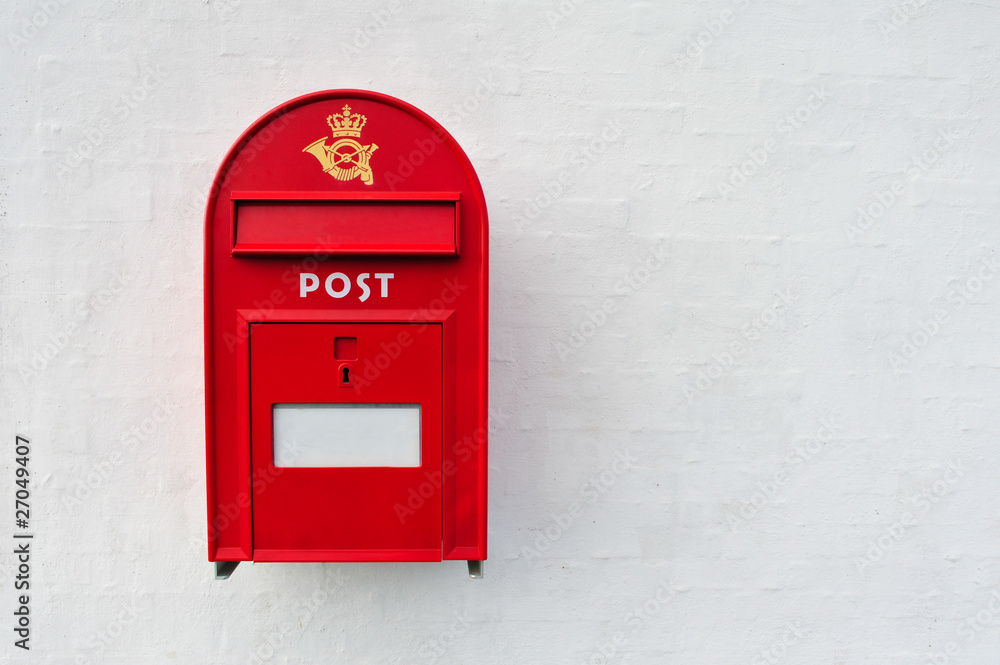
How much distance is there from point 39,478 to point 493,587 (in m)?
1.39

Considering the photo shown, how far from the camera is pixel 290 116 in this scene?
5.04 ft

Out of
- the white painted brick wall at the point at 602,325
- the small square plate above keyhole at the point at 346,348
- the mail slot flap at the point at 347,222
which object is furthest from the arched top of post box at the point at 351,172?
the white painted brick wall at the point at 602,325

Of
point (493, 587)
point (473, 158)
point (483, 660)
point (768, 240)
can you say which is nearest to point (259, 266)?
point (473, 158)

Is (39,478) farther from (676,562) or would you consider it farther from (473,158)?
(676,562)

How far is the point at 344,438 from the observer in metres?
1.51

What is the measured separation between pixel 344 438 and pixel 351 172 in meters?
0.64

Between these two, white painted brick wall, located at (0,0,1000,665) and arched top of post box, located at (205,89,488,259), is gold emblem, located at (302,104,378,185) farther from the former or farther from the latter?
white painted brick wall, located at (0,0,1000,665)

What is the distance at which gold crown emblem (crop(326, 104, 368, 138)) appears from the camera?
60.1 inches

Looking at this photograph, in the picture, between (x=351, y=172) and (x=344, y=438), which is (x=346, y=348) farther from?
(x=351, y=172)

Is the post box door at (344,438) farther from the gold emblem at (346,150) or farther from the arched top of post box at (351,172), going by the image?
the gold emblem at (346,150)

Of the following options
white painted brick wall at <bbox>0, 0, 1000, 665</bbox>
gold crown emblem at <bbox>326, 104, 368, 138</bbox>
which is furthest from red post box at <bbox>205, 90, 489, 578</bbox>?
white painted brick wall at <bbox>0, 0, 1000, 665</bbox>

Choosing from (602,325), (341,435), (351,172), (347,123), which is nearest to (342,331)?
(341,435)

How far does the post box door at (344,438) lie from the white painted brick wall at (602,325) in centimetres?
42

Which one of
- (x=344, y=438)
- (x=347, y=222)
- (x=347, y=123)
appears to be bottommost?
(x=344, y=438)
